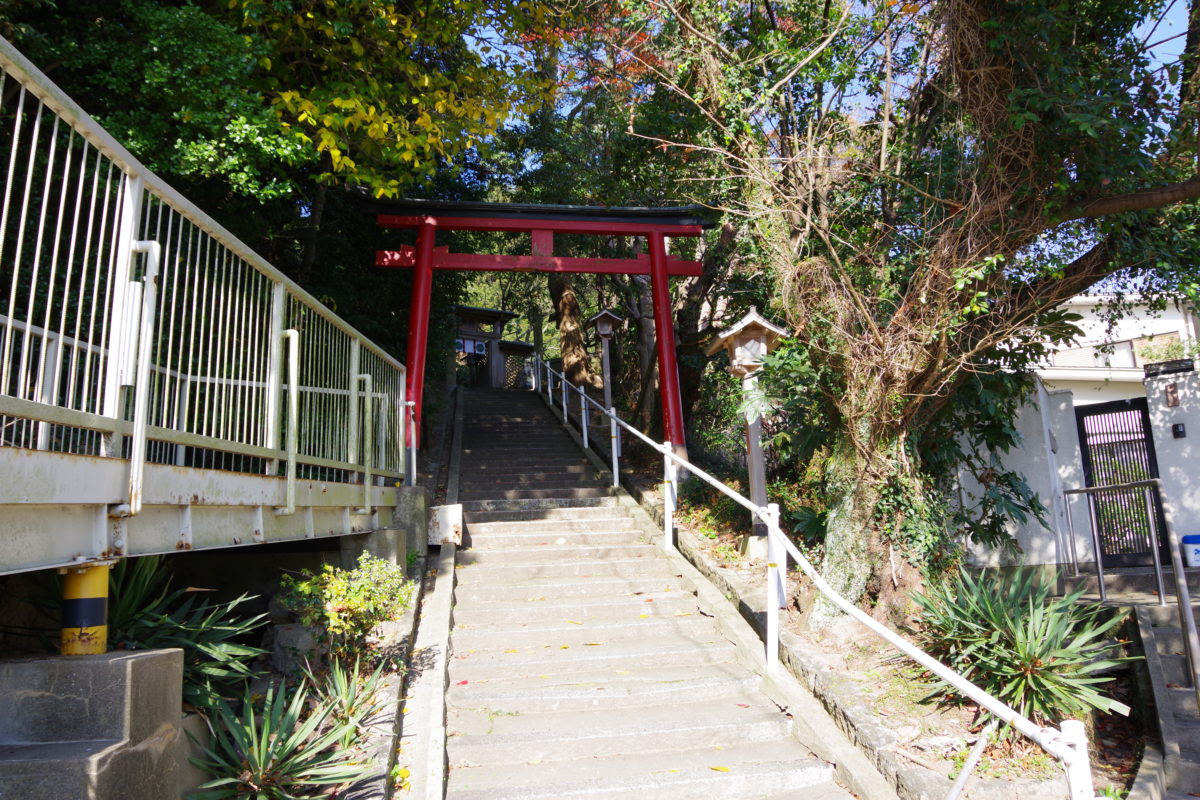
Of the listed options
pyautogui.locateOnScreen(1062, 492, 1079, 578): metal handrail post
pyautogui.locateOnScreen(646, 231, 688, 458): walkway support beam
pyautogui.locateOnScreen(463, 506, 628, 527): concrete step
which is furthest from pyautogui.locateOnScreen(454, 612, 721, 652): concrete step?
pyautogui.locateOnScreen(646, 231, 688, 458): walkway support beam

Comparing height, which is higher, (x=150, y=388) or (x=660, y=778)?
(x=150, y=388)

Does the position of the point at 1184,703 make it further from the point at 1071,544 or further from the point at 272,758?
the point at 272,758

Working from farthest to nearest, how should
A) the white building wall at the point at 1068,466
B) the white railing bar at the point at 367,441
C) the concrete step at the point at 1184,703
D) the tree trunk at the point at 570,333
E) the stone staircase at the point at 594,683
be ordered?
the tree trunk at the point at 570,333
the white building wall at the point at 1068,466
the white railing bar at the point at 367,441
the concrete step at the point at 1184,703
the stone staircase at the point at 594,683

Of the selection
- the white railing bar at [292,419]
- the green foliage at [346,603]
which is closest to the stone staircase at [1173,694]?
the green foliage at [346,603]

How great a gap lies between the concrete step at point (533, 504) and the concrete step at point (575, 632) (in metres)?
2.68

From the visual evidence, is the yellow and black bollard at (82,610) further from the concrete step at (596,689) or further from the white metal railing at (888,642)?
the white metal railing at (888,642)

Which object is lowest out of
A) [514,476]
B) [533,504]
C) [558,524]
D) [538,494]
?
[558,524]

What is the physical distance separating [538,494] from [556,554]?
2320 millimetres

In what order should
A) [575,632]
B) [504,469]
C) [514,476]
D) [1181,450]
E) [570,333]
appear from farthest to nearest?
[570,333] < [504,469] < [514,476] < [1181,450] < [575,632]

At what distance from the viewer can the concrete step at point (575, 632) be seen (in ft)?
18.8

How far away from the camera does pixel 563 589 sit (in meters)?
6.63

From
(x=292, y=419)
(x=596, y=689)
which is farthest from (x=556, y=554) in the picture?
(x=292, y=419)

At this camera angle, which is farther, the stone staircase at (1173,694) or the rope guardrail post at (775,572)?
the rope guardrail post at (775,572)

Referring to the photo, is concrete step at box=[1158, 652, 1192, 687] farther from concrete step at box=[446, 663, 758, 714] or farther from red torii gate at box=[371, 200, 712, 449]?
red torii gate at box=[371, 200, 712, 449]
